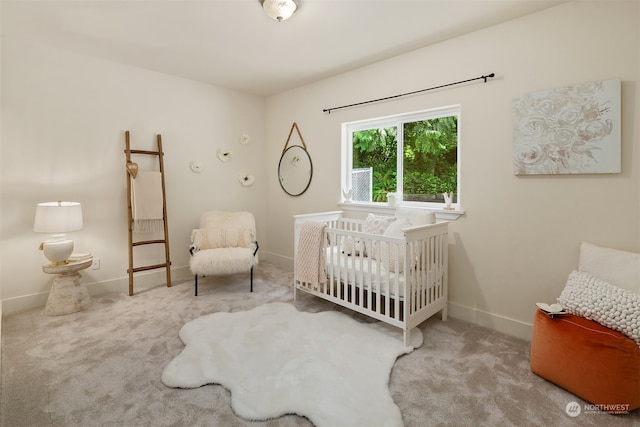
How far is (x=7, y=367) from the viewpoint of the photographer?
5.95 feet

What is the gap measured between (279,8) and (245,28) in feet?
1.70

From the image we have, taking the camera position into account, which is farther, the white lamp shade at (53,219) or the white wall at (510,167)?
the white lamp shade at (53,219)

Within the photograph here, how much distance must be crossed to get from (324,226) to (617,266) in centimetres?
190

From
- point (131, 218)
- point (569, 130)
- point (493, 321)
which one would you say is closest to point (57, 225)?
point (131, 218)

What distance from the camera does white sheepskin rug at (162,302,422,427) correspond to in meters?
1.47

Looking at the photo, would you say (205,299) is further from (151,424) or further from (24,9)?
(24,9)

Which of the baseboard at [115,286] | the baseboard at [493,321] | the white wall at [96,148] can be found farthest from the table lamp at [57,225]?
the baseboard at [493,321]

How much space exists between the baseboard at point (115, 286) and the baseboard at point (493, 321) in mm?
2944

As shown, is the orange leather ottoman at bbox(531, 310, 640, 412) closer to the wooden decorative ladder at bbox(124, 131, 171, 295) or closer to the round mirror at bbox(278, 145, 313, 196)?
the round mirror at bbox(278, 145, 313, 196)

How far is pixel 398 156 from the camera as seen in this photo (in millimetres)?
3051

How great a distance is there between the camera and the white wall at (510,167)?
183 centimetres

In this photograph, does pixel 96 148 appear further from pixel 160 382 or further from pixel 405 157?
pixel 405 157

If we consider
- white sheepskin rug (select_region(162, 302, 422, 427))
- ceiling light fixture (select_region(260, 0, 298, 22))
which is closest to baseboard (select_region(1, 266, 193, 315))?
white sheepskin rug (select_region(162, 302, 422, 427))

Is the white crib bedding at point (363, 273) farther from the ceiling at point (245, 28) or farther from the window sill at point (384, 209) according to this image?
the ceiling at point (245, 28)
